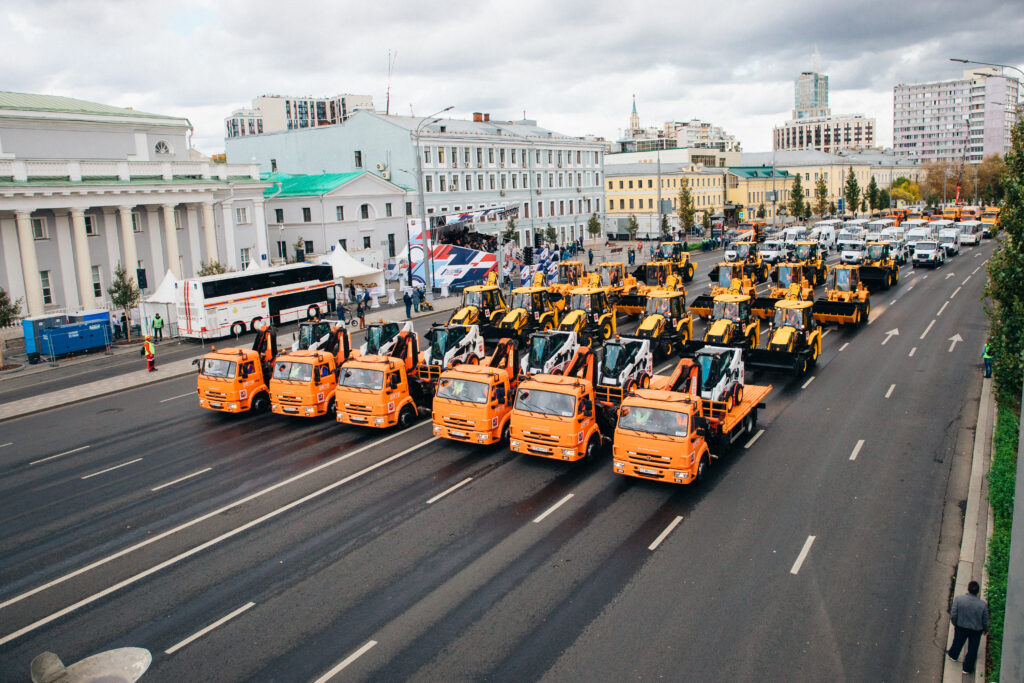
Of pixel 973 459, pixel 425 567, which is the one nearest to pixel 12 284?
pixel 425 567

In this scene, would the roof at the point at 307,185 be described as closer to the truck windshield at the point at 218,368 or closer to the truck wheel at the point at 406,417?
the truck windshield at the point at 218,368

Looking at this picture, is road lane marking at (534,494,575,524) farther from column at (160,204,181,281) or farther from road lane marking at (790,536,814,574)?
column at (160,204,181,281)

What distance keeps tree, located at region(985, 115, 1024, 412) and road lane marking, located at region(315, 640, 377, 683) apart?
1426 centimetres

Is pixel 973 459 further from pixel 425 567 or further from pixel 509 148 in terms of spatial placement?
pixel 509 148

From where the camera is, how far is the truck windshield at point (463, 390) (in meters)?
18.6

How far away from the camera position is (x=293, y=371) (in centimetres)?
2183

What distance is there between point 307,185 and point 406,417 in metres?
45.8

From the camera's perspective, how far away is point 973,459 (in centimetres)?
1747

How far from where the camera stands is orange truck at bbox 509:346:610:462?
55.8 ft

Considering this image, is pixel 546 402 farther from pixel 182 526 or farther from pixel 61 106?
pixel 61 106

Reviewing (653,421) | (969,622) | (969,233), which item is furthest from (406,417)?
(969,233)

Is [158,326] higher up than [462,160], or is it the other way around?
[462,160]

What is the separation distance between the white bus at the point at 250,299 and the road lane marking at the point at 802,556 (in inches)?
1056

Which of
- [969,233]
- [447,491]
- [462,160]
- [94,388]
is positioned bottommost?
[447,491]
